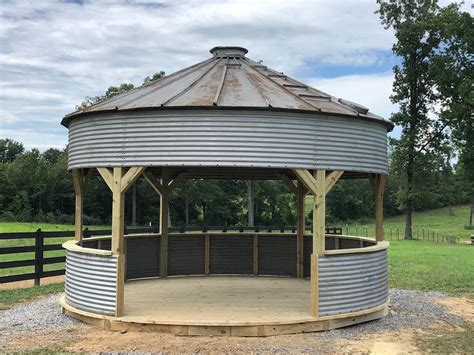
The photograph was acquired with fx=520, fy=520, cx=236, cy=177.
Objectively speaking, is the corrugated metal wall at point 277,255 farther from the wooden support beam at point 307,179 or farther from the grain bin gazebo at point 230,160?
the wooden support beam at point 307,179

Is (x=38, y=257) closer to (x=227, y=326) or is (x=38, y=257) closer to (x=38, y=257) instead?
(x=38, y=257)

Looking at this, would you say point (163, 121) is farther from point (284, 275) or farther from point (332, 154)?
point (284, 275)

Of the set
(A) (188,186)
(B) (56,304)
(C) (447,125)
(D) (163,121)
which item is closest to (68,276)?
(B) (56,304)

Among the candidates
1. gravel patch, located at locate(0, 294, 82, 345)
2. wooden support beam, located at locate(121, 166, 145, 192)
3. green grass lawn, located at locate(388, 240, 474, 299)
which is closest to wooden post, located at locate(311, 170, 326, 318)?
wooden support beam, located at locate(121, 166, 145, 192)

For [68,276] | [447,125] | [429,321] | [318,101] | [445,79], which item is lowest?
[429,321]

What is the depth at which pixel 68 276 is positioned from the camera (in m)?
10.0

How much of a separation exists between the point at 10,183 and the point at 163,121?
4664 cm

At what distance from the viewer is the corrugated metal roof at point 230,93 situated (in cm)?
905

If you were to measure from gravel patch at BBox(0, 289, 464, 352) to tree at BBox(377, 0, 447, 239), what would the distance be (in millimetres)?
25205

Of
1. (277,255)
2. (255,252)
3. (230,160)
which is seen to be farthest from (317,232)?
(255,252)

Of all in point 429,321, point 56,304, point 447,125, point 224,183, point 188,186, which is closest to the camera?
point 429,321

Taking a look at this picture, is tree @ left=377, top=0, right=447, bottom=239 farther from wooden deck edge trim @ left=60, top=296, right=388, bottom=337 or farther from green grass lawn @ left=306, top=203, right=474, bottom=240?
wooden deck edge trim @ left=60, top=296, right=388, bottom=337

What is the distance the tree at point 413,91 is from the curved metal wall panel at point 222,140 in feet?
91.4

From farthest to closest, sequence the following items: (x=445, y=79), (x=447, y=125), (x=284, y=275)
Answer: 1. (x=447, y=125)
2. (x=445, y=79)
3. (x=284, y=275)
